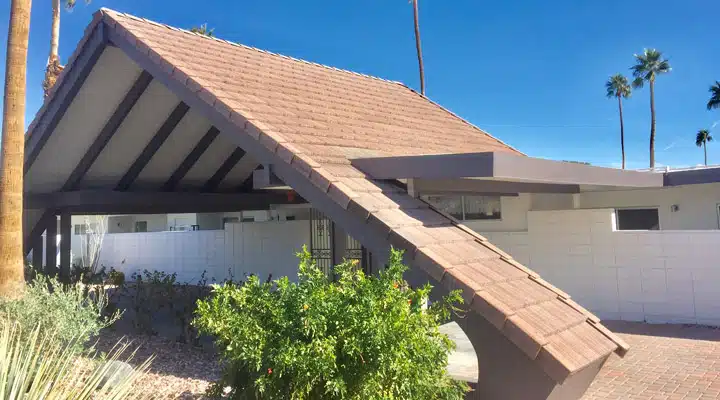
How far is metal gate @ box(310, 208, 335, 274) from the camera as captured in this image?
11.6 metres

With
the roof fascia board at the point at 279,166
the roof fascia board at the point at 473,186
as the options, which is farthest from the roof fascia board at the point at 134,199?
the roof fascia board at the point at 473,186

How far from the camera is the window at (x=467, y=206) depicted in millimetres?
12328

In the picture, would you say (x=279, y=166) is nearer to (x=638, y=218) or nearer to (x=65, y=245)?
(x=65, y=245)

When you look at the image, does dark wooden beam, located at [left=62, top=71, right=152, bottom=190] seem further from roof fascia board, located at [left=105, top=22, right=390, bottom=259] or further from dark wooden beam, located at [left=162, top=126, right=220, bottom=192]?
dark wooden beam, located at [left=162, top=126, right=220, bottom=192]

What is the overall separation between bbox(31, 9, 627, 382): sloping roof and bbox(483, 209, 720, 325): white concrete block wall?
2304 millimetres

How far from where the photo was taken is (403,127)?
30.9ft

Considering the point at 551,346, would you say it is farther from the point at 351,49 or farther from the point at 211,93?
the point at 351,49

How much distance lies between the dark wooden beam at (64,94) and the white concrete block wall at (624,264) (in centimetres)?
847

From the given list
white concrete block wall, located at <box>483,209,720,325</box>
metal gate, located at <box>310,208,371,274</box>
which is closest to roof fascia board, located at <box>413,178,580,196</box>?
white concrete block wall, located at <box>483,209,720,325</box>

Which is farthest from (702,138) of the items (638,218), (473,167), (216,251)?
(473,167)

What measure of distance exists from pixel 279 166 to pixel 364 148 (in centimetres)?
162

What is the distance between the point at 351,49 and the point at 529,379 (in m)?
37.0

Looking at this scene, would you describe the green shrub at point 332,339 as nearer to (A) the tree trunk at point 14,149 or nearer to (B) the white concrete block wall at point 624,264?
(A) the tree trunk at point 14,149

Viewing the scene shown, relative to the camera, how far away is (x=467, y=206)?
12578 mm
